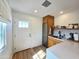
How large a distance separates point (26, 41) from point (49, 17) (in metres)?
2.33

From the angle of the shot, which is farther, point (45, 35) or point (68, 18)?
point (45, 35)

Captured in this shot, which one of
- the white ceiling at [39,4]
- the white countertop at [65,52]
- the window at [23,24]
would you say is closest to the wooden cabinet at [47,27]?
the window at [23,24]

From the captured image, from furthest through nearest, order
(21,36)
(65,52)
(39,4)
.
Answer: (21,36) → (39,4) → (65,52)

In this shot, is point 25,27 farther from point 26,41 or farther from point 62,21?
point 62,21

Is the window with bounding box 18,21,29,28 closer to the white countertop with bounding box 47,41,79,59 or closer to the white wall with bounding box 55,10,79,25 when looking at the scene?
the white wall with bounding box 55,10,79,25

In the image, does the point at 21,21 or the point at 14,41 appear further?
the point at 21,21

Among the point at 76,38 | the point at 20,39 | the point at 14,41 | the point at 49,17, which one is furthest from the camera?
the point at 49,17

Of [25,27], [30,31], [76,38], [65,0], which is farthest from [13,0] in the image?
[76,38]

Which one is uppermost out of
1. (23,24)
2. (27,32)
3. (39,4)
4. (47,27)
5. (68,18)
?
(39,4)

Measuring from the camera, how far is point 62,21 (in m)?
4.59

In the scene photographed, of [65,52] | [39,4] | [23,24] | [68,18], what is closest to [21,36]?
[23,24]

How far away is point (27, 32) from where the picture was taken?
4715 millimetres

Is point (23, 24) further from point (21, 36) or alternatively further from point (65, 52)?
point (65, 52)

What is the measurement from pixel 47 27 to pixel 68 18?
1561 millimetres
